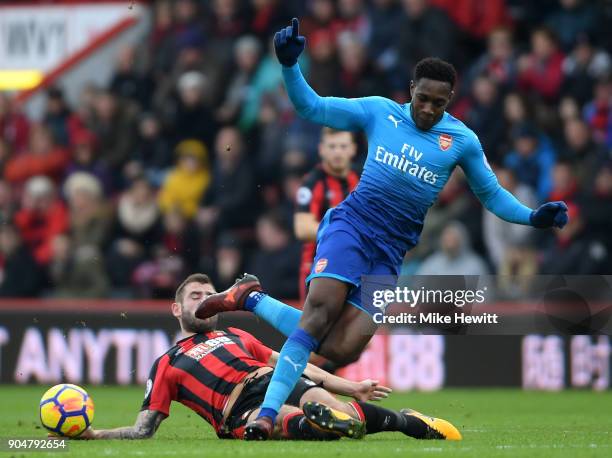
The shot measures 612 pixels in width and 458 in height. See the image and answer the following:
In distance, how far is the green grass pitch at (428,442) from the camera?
7.26 m

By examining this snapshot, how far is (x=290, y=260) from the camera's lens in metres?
15.3

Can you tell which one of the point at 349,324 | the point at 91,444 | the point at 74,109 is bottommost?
the point at 91,444

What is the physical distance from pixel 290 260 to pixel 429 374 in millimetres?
1981

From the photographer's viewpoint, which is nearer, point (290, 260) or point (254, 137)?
point (290, 260)

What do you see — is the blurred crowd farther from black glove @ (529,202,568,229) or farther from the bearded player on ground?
the bearded player on ground

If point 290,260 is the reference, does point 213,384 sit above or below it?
below

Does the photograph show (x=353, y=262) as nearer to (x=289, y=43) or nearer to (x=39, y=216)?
(x=289, y=43)

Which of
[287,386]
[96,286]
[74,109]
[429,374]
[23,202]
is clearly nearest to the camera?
[287,386]

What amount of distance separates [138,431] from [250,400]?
2.27ft

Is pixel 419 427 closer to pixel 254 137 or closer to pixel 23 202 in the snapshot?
pixel 254 137

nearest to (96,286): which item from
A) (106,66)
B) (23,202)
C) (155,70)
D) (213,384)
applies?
(23,202)

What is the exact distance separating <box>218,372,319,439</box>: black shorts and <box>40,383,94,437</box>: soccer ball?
83 cm

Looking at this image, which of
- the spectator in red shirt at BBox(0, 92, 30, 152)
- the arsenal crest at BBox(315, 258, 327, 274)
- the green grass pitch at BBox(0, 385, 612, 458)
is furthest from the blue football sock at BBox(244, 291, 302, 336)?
the spectator in red shirt at BBox(0, 92, 30, 152)

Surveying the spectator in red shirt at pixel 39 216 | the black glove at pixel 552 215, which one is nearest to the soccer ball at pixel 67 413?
the black glove at pixel 552 215
